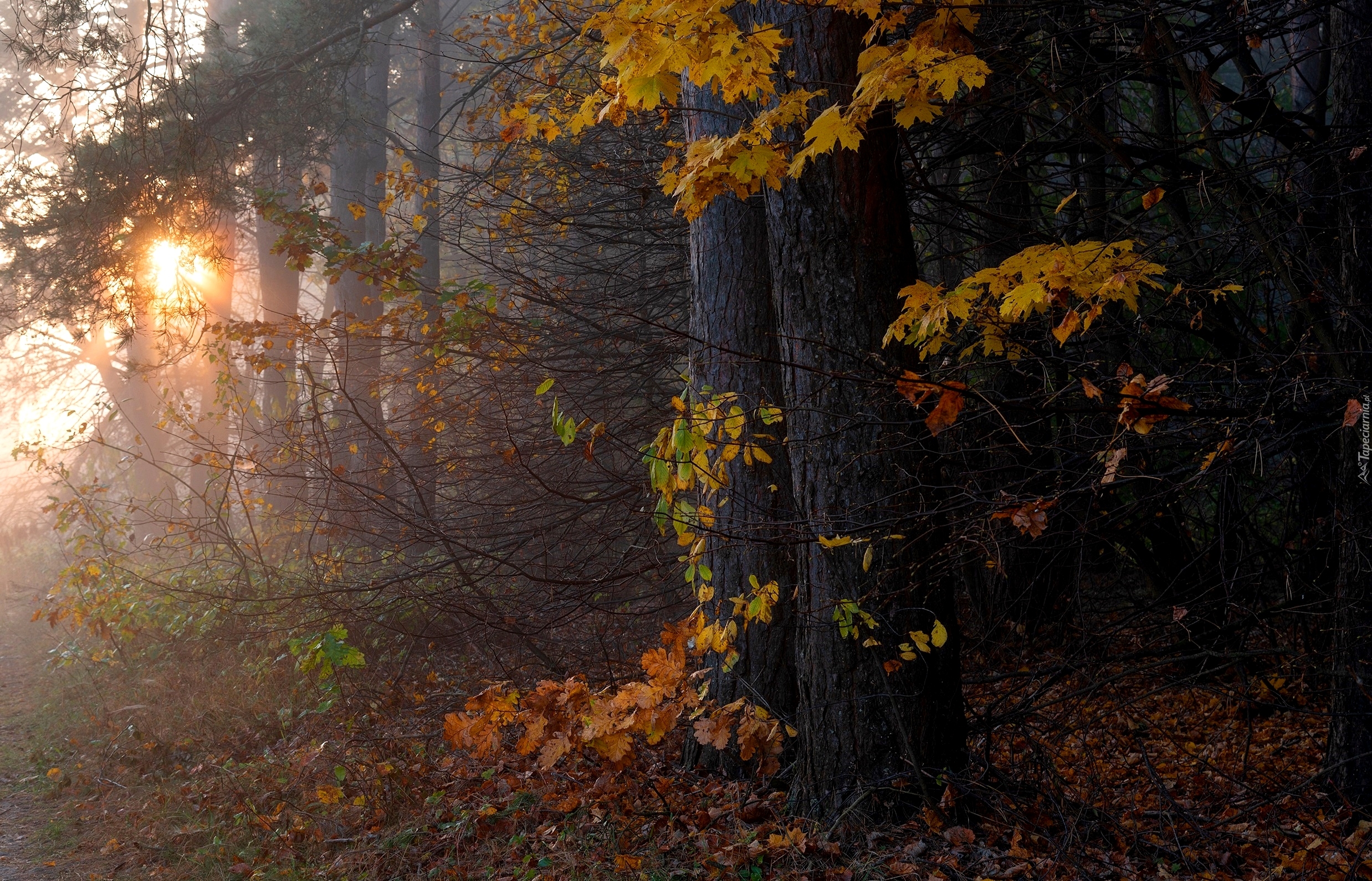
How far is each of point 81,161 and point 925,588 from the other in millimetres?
8704

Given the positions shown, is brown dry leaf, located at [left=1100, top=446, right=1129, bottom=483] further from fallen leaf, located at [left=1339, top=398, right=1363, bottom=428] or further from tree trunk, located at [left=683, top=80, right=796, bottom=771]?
tree trunk, located at [left=683, top=80, right=796, bottom=771]

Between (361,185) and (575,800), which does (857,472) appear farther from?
(361,185)

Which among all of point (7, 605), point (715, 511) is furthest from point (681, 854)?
point (7, 605)

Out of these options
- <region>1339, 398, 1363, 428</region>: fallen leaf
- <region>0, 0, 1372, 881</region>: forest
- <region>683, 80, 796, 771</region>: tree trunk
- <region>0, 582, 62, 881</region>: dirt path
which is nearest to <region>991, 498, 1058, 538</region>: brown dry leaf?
<region>0, 0, 1372, 881</region>: forest

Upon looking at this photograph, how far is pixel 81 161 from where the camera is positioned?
8.72 m

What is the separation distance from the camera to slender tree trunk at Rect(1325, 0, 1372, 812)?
158 inches

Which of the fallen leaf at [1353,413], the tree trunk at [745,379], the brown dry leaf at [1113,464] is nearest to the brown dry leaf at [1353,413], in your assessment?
the fallen leaf at [1353,413]

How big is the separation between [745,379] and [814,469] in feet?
3.47

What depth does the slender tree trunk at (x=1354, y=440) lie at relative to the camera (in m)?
4.01

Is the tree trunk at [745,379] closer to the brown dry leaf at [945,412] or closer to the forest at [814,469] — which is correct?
the forest at [814,469]

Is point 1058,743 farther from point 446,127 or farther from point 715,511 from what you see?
point 446,127

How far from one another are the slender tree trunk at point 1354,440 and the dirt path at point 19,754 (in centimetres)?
700

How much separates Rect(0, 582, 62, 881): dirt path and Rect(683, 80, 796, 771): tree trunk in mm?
4341

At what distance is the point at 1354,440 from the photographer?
404 centimetres
